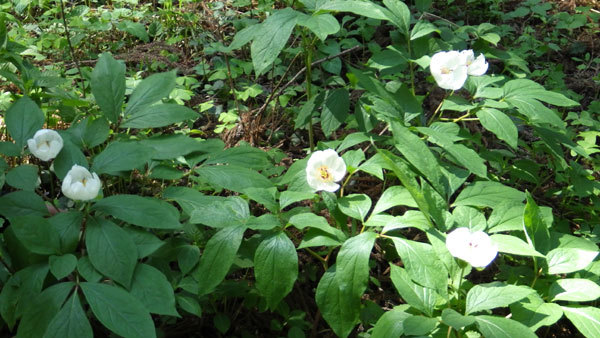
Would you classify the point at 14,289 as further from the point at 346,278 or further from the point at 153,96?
the point at 346,278

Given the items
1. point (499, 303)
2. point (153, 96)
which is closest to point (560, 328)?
point (499, 303)

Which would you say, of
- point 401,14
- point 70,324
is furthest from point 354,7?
point 70,324

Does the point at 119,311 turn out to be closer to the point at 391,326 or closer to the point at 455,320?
the point at 391,326

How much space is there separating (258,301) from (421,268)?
63cm

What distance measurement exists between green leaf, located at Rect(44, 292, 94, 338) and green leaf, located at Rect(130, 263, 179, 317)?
131 millimetres

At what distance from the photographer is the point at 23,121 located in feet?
5.37

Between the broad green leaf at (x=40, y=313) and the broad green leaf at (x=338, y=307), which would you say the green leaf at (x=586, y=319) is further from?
the broad green leaf at (x=40, y=313)

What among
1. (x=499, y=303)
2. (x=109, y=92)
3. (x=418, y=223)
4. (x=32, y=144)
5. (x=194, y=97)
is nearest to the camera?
(x=499, y=303)

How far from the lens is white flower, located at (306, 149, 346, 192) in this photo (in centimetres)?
156

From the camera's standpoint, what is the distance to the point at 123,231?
140 centimetres

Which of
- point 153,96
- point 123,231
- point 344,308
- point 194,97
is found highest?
point 153,96

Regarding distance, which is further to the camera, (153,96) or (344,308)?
(153,96)

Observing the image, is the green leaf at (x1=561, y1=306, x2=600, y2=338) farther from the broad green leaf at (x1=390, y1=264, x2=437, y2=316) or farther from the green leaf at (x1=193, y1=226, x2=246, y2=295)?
the green leaf at (x1=193, y1=226, x2=246, y2=295)

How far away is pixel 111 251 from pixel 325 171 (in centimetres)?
64
